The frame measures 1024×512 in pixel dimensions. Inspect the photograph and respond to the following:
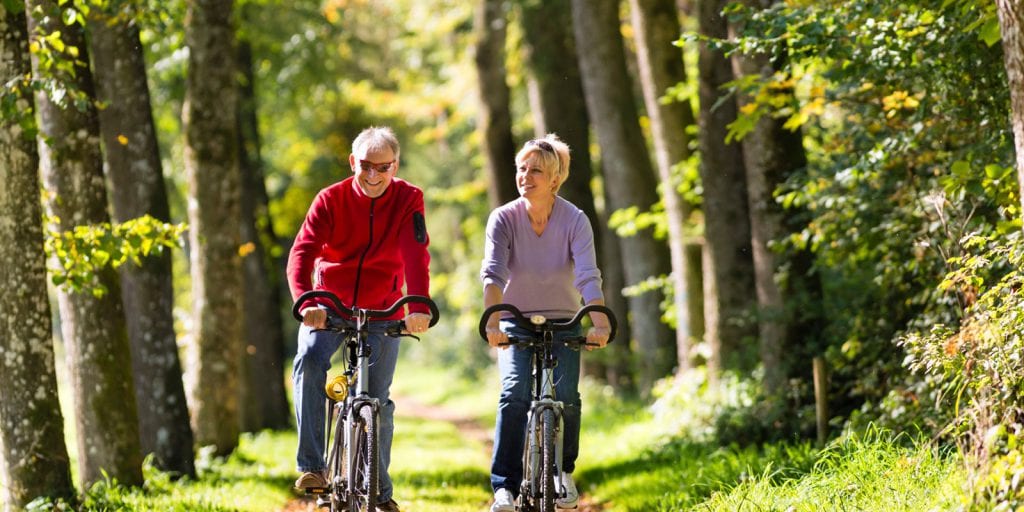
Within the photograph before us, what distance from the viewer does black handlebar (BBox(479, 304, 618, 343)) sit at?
20.4 feet

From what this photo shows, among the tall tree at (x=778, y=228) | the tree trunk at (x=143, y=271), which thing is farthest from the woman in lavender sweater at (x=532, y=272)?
the tree trunk at (x=143, y=271)

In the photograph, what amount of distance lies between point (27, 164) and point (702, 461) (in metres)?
5.41

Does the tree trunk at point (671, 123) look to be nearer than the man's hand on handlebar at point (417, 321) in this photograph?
No

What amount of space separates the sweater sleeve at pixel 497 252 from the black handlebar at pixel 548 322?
25cm

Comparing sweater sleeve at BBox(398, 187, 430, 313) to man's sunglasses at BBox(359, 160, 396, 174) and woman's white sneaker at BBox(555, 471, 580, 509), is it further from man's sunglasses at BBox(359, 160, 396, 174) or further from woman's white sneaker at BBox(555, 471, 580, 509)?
woman's white sneaker at BBox(555, 471, 580, 509)

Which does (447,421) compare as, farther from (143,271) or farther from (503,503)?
(503,503)

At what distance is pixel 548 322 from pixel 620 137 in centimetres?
1064

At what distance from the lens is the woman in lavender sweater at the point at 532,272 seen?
665cm

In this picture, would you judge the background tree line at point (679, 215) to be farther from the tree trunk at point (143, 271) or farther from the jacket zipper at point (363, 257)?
the jacket zipper at point (363, 257)

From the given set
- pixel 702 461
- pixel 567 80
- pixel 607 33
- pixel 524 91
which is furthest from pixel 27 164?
pixel 524 91

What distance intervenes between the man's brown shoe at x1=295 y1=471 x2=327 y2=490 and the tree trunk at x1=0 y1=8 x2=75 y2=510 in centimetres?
237

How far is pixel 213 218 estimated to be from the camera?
12.3 meters

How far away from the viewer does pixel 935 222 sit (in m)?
8.33

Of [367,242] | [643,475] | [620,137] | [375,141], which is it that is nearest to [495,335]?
[367,242]
